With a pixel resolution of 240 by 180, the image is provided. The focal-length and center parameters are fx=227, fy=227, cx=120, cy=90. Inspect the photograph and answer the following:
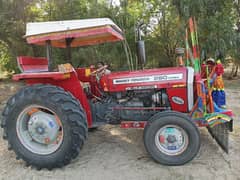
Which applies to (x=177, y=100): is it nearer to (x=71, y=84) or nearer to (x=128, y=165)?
(x=128, y=165)

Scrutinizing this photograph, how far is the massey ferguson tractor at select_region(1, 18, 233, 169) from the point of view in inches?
103

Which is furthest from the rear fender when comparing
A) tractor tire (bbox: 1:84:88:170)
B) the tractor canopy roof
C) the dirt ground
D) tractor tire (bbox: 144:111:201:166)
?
tractor tire (bbox: 144:111:201:166)

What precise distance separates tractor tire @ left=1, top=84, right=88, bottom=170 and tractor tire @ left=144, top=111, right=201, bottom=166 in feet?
2.60

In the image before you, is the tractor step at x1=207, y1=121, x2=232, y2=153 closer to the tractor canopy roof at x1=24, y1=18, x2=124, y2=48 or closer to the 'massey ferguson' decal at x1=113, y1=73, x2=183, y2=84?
the 'massey ferguson' decal at x1=113, y1=73, x2=183, y2=84

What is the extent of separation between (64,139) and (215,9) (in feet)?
26.7

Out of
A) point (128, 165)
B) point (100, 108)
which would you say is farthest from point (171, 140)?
point (100, 108)

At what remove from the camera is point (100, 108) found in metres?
3.22

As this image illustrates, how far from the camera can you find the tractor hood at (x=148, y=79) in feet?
9.63

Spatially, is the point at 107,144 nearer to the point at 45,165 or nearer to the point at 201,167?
the point at 45,165

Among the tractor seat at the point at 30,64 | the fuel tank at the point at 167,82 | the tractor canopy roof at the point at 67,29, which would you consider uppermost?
the tractor canopy roof at the point at 67,29

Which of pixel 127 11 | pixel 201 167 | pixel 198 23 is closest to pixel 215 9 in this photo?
pixel 198 23

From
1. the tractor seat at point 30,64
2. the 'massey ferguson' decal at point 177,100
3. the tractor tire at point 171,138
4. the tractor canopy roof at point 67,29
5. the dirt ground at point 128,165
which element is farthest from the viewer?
the 'massey ferguson' decal at point 177,100

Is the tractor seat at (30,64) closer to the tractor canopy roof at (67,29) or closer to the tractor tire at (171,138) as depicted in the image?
the tractor canopy roof at (67,29)

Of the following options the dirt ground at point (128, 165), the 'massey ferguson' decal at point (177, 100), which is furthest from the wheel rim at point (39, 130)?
the 'massey ferguson' decal at point (177, 100)
